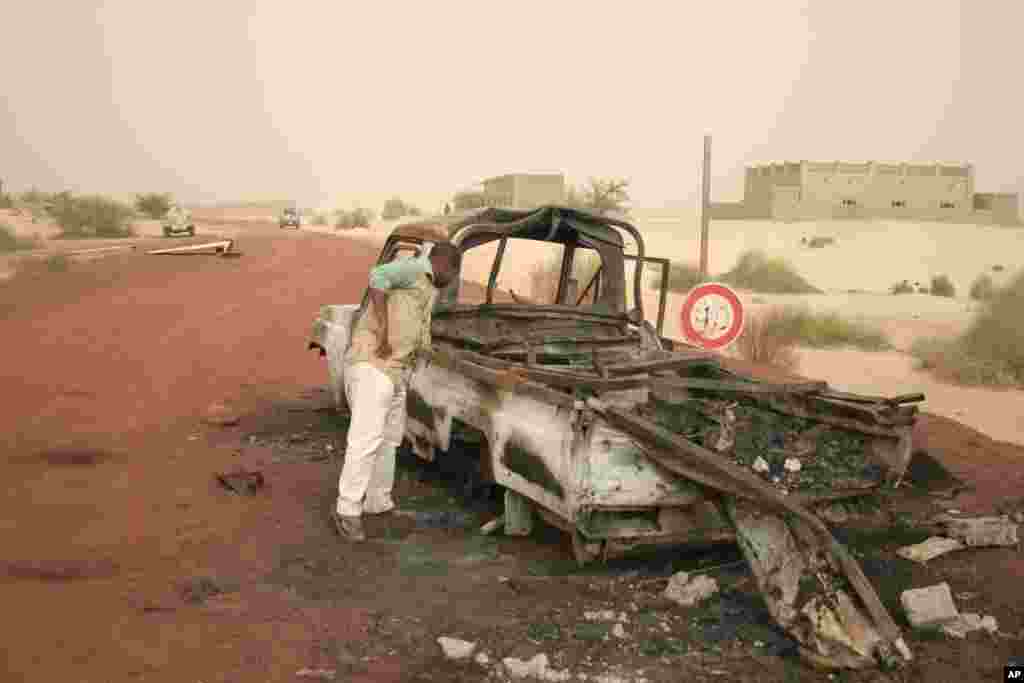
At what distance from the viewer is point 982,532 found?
225 inches

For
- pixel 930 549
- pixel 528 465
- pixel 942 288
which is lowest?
pixel 942 288

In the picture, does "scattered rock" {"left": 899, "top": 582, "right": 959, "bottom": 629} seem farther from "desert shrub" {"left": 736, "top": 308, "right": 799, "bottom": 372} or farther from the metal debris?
the metal debris

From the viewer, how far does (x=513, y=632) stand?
4371 millimetres

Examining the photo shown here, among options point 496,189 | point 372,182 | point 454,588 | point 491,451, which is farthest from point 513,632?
point 372,182

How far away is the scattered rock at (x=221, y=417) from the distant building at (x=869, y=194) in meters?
40.8

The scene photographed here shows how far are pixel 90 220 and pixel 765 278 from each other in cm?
2910

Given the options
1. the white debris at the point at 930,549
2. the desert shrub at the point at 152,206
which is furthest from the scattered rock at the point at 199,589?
the desert shrub at the point at 152,206

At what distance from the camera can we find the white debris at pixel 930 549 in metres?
5.53

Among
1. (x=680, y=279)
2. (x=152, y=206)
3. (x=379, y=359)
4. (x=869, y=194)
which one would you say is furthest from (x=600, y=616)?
(x=152, y=206)

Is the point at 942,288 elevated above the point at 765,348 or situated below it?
below

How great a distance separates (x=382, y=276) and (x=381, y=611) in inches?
80.1

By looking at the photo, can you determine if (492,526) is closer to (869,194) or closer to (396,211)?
(869,194)

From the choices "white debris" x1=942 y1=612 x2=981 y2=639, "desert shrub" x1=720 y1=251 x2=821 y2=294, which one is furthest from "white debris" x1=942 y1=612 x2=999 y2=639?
"desert shrub" x1=720 y1=251 x2=821 y2=294

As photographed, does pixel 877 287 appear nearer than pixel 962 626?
No
